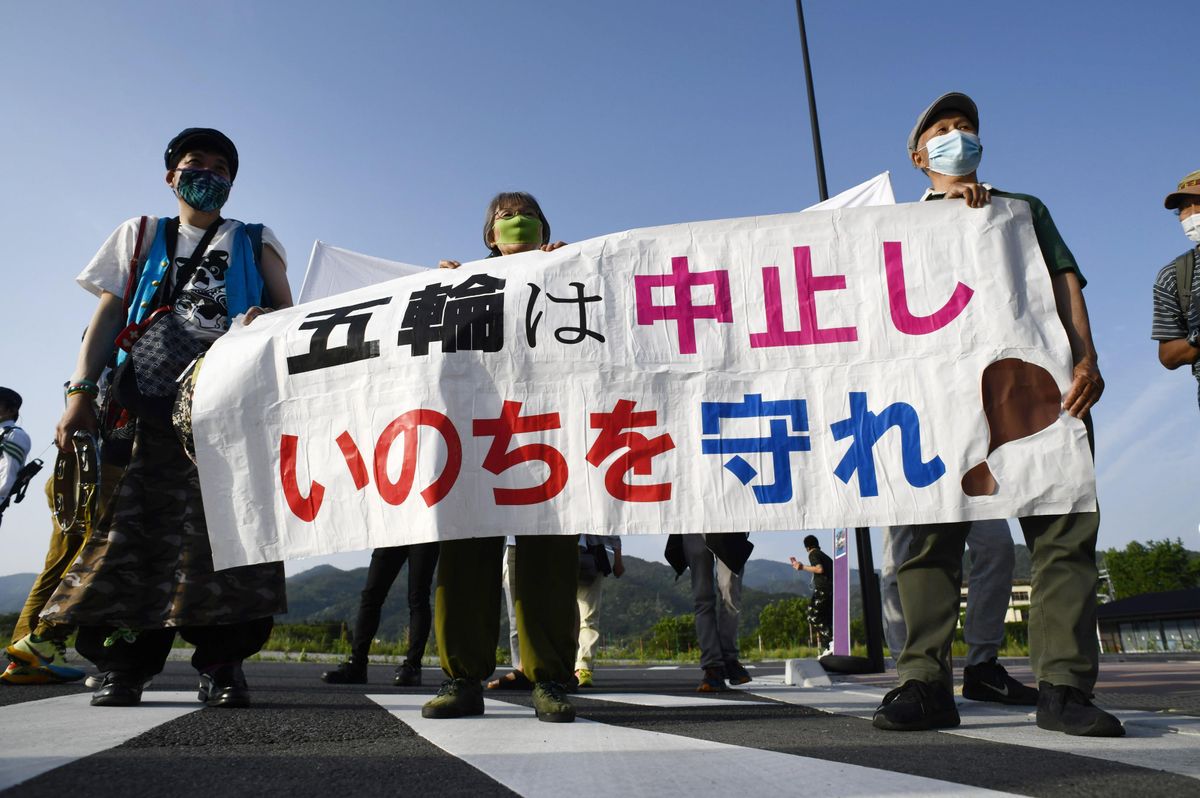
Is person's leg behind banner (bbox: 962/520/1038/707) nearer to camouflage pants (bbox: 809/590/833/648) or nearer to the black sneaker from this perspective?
the black sneaker

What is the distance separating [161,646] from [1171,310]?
4.48 metres

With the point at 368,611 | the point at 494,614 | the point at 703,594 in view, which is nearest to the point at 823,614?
the point at 703,594

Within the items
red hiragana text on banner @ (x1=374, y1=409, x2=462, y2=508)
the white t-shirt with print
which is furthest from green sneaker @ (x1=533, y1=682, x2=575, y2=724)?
the white t-shirt with print

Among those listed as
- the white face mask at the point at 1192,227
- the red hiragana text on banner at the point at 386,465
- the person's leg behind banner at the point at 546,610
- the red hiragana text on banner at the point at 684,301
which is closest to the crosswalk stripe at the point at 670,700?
the person's leg behind banner at the point at 546,610

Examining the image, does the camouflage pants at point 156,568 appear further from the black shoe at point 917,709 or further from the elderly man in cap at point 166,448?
the black shoe at point 917,709

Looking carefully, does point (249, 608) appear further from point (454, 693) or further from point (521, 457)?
point (521, 457)

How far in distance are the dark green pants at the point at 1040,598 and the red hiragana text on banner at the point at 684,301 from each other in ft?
3.63

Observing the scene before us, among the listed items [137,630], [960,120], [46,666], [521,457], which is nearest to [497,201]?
[521,457]

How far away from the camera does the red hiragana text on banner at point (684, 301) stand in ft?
10.5

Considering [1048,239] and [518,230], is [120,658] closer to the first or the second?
[518,230]

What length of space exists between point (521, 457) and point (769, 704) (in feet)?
5.36

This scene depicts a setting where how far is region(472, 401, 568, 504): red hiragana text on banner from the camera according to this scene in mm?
2945

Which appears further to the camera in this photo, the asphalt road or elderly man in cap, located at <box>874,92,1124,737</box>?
elderly man in cap, located at <box>874,92,1124,737</box>

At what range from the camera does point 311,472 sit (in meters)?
3.22
